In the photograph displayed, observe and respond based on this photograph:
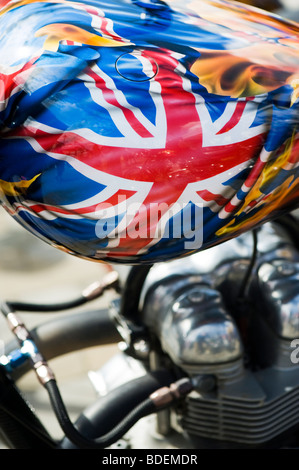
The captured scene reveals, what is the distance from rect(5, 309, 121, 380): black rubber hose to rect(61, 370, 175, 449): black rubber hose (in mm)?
238

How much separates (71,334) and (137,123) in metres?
0.70

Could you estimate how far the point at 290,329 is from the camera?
47.6 inches

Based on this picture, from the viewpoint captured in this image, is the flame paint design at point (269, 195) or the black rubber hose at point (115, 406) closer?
the flame paint design at point (269, 195)

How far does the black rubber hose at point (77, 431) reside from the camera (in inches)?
42.8

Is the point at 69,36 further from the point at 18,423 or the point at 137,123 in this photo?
the point at 18,423

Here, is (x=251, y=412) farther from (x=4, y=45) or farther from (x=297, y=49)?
(x=4, y=45)

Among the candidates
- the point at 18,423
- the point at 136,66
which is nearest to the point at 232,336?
the point at 18,423

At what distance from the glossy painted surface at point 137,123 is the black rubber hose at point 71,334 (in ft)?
1.56

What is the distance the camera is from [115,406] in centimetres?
120

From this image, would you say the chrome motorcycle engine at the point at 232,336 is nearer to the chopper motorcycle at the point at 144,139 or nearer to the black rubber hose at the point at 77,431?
the chopper motorcycle at the point at 144,139

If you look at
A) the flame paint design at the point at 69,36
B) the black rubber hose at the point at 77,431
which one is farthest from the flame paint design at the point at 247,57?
the black rubber hose at the point at 77,431

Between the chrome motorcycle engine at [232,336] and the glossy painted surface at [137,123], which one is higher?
the glossy painted surface at [137,123]

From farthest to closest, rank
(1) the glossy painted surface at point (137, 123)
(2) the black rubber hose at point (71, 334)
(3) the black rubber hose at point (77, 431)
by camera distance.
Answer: (2) the black rubber hose at point (71, 334) → (3) the black rubber hose at point (77, 431) → (1) the glossy painted surface at point (137, 123)

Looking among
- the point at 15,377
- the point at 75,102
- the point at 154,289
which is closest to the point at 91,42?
the point at 75,102
